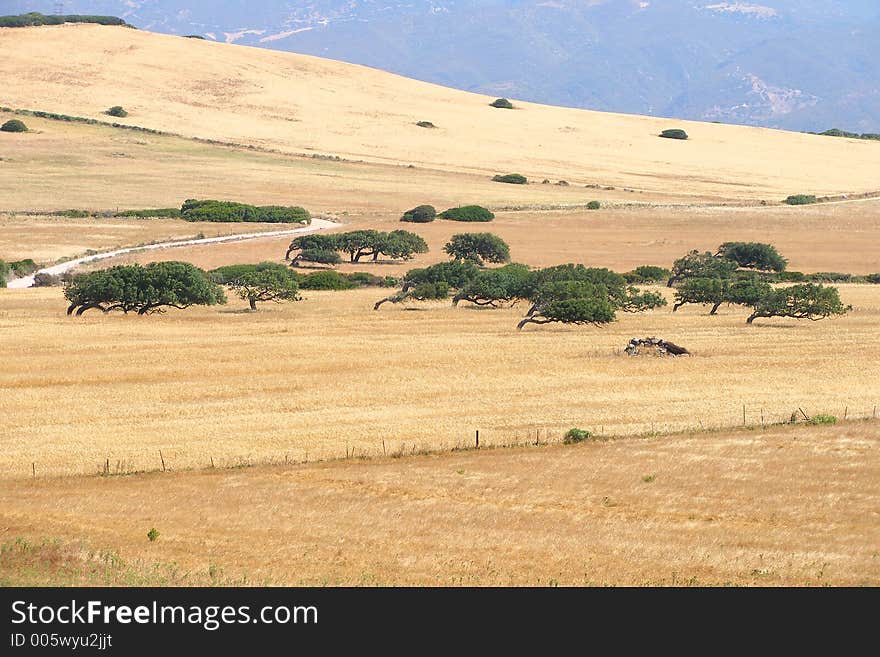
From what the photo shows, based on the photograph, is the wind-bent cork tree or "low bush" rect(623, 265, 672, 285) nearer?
the wind-bent cork tree

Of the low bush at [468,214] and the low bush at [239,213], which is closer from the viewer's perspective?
the low bush at [239,213]

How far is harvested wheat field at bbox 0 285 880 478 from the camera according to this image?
3167 centimetres

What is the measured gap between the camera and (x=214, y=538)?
22672 millimetres

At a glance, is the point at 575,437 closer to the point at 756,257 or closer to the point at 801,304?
the point at 801,304

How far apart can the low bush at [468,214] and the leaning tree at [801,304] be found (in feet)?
171

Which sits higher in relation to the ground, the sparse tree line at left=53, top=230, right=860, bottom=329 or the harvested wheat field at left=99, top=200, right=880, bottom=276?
the harvested wheat field at left=99, top=200, right=880, bottom=276

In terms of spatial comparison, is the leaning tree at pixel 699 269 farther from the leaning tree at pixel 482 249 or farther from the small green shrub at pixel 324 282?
the small green shrub at pixel 324 282

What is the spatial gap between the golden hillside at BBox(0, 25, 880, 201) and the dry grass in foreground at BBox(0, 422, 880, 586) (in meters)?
104

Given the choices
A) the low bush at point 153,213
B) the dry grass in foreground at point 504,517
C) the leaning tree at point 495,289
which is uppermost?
the low bush at point 153,213

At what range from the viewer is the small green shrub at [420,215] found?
10500cm

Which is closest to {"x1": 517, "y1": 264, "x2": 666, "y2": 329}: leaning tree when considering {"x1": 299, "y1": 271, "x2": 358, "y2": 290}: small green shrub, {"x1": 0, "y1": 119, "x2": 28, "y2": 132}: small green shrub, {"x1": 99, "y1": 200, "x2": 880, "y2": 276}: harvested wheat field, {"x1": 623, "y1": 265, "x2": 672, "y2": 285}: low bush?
{"x1": 623, "y1": 265, "x2": 672, "y2": 285}: low bush

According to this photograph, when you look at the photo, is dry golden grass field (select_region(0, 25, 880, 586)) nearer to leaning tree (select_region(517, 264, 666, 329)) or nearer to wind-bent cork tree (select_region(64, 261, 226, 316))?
leaning tree (select_region(517, 264, 666, 329))

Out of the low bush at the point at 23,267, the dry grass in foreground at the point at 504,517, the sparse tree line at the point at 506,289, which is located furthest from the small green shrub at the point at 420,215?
the dry grass in foreground at the point at 504,517

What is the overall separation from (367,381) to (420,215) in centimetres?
6500
